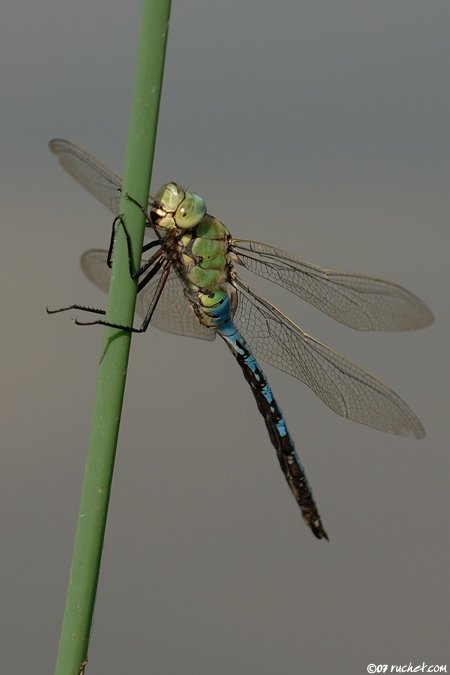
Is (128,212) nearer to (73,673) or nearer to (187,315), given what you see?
(73,673)

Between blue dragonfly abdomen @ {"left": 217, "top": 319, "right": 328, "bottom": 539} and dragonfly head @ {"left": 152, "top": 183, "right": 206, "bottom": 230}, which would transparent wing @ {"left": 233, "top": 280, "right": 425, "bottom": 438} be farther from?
dragonfly head @ {"left": 152, "top": 183, "right": 206, "bottom": 230}

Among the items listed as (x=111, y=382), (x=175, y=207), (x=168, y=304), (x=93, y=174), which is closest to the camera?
(x=111, y=382)

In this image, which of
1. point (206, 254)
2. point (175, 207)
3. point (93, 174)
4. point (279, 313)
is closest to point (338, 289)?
point (279, 313)

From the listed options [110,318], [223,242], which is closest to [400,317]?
[223,242]

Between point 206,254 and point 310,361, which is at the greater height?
point 206,254

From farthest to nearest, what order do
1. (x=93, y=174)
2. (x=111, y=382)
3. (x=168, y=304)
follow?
(x=168, y=304)
(x=93, y=174)
(x=111, y=382)

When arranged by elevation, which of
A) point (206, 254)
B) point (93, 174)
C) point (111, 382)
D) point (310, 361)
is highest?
point (93, 174)

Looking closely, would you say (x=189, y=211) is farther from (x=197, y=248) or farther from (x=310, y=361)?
(x=310, y=361)
